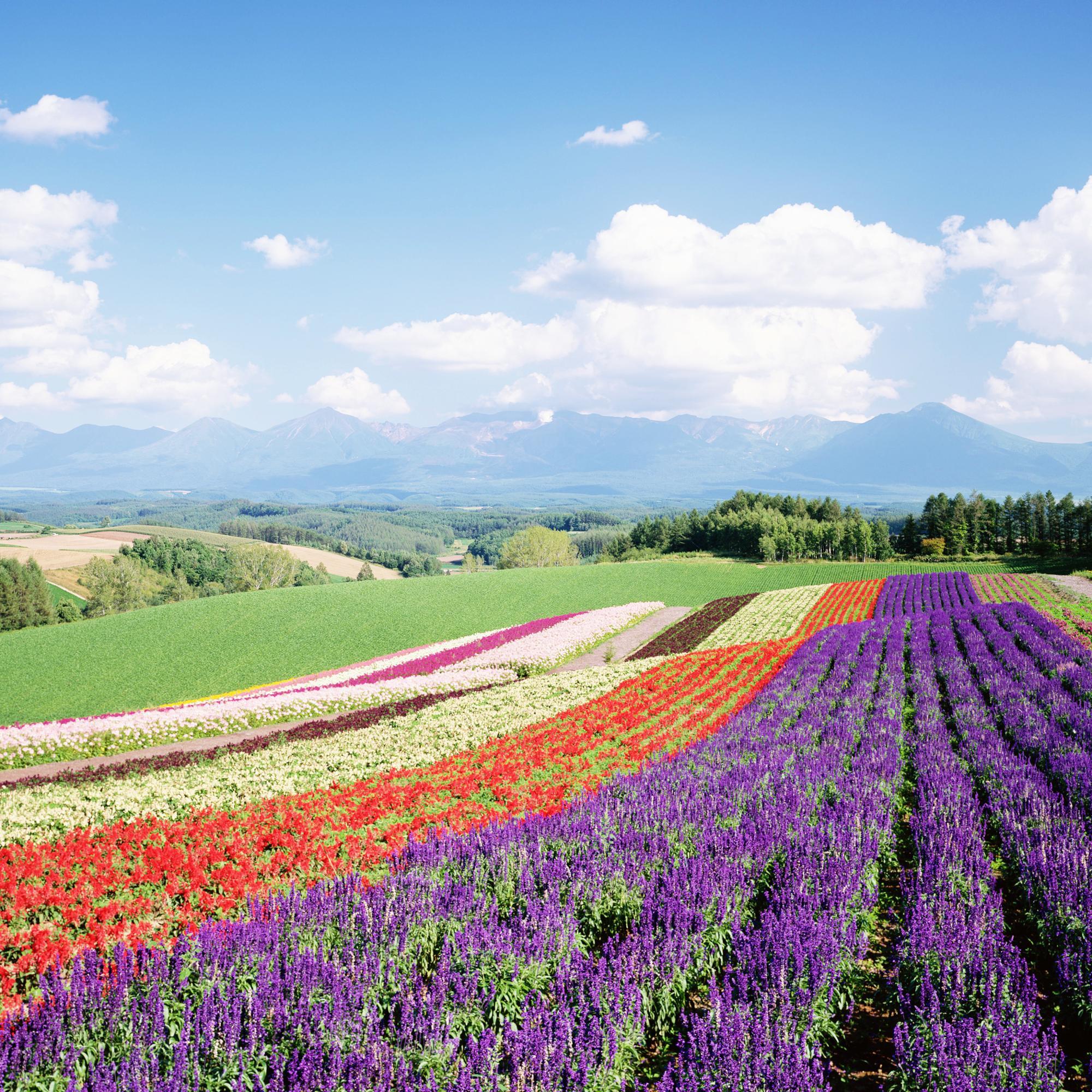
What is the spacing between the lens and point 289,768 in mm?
16234

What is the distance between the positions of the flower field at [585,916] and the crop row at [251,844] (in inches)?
2.8

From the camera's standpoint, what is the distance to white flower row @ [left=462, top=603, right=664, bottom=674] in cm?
3219

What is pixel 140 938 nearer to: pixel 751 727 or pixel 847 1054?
pixel 847 1054

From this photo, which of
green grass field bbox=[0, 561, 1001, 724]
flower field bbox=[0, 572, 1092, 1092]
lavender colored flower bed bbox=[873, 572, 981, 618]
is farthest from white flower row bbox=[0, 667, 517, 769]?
lavender colored flower bed bbox=[873, 572, 981, 618]

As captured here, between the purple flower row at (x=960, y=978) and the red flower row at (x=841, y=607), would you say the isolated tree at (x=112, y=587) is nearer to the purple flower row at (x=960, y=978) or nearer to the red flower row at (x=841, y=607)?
the red flower row at (x=841, y=607)

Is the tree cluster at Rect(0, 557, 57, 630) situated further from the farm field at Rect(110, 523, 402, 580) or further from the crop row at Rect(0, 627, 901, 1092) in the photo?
the crop row at Rect(0, 627, 901, 1092)

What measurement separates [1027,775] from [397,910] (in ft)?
32.1

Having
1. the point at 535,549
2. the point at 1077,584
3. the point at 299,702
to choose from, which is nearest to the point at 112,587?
the point at 535,549

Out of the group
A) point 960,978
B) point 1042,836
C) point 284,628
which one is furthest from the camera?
point 284,628

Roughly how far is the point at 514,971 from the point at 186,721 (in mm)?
19853

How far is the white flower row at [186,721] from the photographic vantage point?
19.7 meters

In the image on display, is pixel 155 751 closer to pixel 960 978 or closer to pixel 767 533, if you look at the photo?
pixel 960 978

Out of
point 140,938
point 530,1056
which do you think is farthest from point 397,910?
point 140,938

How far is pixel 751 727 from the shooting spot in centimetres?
1628
